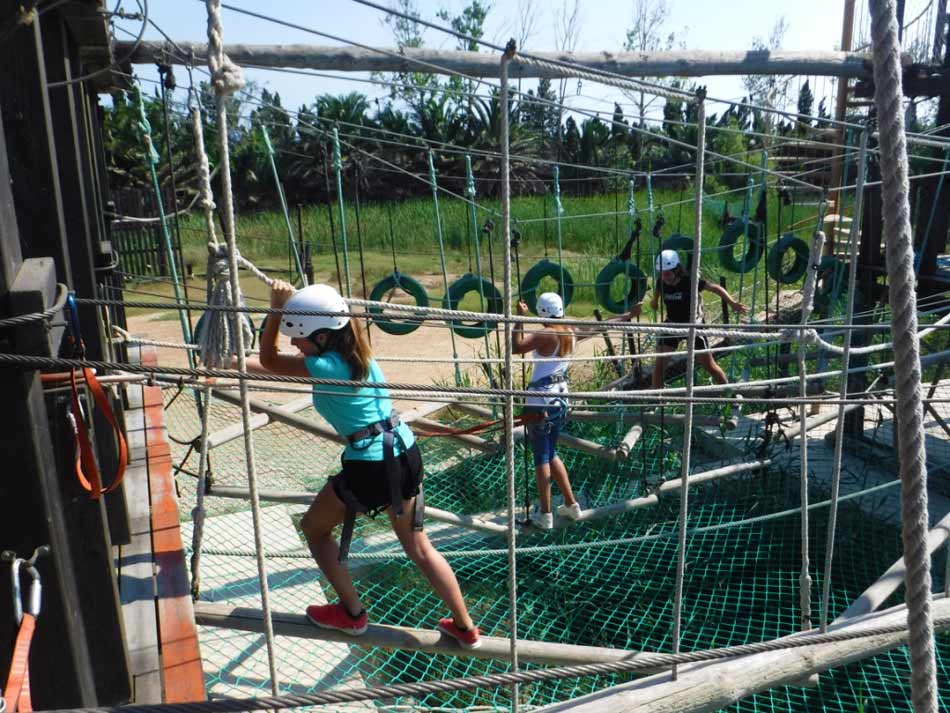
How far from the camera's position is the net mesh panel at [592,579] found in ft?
10.7

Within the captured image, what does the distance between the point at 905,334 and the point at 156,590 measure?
2116 mm

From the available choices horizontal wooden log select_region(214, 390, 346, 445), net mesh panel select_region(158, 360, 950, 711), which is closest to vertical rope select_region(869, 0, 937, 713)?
net mesh panel select_region(158, 360, 950, 711)

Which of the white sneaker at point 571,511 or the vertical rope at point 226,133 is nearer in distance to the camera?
the vertical rope at point 226,133

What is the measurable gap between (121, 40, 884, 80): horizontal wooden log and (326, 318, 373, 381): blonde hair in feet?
5.11

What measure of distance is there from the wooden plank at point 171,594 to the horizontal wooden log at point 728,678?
849 millimetres

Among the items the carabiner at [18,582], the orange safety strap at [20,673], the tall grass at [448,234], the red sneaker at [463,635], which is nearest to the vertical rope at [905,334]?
the orange safety strap at [20,673]

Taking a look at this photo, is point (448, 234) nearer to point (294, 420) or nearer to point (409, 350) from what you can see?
point (409, 350)

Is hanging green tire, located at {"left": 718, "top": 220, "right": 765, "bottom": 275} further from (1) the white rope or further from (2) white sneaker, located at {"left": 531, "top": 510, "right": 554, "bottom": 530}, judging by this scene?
(1) the white rope

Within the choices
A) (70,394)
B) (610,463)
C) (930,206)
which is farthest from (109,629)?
(930,206)

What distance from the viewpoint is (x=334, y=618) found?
2268 mm

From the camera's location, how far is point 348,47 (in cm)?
383

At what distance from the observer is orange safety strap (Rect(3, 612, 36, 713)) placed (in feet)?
3.23

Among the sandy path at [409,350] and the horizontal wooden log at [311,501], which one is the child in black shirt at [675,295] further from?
the sandy path at [409,350]

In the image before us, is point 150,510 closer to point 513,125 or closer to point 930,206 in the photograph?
point 930,206
